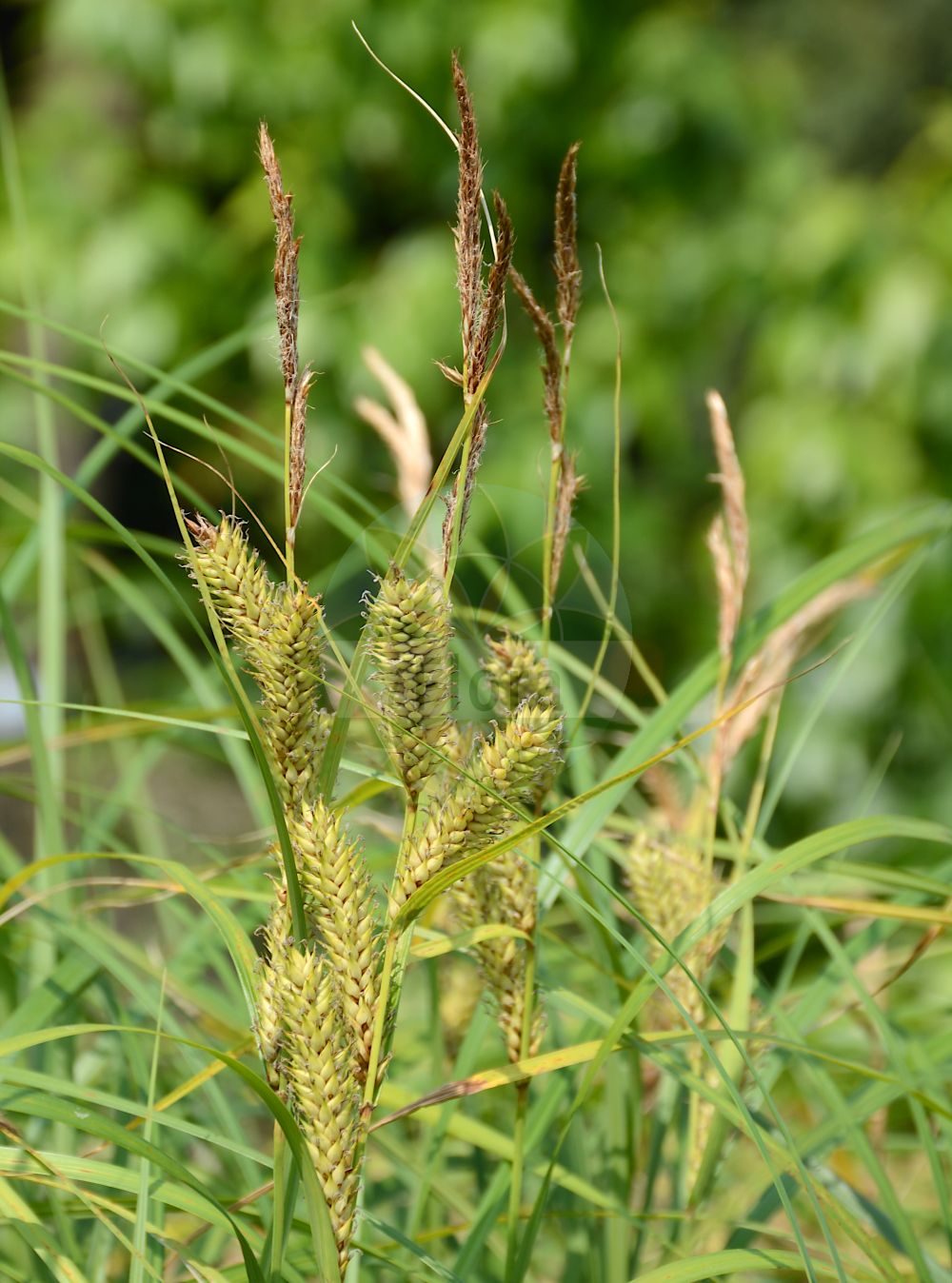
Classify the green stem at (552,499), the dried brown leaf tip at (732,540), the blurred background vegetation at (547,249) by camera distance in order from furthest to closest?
the blurred background vegetation at (547,249) → the dried brown leaf tip at (732,540) → the green stem at (552,499)

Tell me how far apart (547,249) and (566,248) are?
272 centimetres

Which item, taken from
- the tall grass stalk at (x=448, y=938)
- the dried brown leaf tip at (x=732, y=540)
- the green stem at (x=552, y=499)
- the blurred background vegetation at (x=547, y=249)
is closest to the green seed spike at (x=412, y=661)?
the tall grass stalk at (x=448, y=938)

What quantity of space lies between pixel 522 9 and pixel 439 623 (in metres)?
2.62

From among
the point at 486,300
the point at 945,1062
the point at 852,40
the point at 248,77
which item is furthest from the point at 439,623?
the point at 852,40

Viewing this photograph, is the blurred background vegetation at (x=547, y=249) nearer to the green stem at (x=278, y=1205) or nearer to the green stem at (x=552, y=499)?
the green stem at (x=552, y=499)

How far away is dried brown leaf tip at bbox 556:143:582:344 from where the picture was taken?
0.50m

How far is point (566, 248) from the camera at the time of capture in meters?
0.51

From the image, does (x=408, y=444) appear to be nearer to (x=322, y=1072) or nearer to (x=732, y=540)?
(x=732, y=540)

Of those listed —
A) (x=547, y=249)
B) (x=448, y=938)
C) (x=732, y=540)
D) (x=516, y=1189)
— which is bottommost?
(x=516, y=1189)

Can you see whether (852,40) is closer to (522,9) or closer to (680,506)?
(522,9)

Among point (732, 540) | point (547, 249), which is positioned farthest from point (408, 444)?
point (547, 249)

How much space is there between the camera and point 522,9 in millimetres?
2684

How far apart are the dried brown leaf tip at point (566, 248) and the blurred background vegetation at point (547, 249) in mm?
2003

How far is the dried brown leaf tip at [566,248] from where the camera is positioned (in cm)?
50
